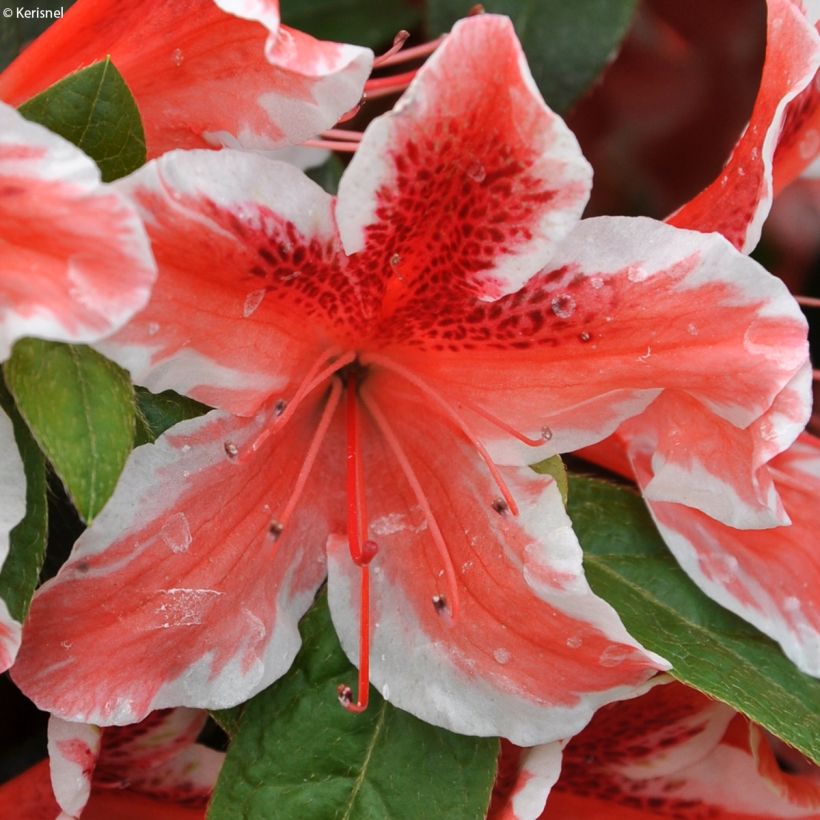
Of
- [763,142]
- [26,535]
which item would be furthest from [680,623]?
[26,535]

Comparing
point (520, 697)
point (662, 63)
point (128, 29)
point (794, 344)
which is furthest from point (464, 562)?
point (662, 63)

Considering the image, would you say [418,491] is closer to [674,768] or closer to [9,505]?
[9,505]

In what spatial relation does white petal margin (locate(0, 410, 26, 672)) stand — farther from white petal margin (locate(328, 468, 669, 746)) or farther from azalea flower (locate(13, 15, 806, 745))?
white petal margin (locate(328, 468, 669, 746))

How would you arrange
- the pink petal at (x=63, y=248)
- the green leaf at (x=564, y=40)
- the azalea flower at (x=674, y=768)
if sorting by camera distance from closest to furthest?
1. the pink petal at (x=63, y=248)
2. the azalea flower at (x=674, y=768)
3. the green leaf at (x=564, y=40)

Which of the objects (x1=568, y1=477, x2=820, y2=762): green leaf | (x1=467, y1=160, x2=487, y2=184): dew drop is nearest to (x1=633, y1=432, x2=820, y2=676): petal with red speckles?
(x1=568, y1=477, x2=820, y2=762): green leaf

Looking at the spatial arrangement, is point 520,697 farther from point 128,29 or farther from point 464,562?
point 128,29

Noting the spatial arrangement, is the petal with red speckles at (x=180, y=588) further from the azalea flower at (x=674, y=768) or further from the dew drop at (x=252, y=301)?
the azalea flower at (x=674, y=768)

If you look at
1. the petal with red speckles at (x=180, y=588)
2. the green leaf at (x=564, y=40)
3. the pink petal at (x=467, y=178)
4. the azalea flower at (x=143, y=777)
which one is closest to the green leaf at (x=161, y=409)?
the petal with red speckles at (x=180, y=588)

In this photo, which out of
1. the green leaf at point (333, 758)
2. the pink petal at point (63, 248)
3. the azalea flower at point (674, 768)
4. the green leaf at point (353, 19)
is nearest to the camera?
the pink petal at point (63, 248)
